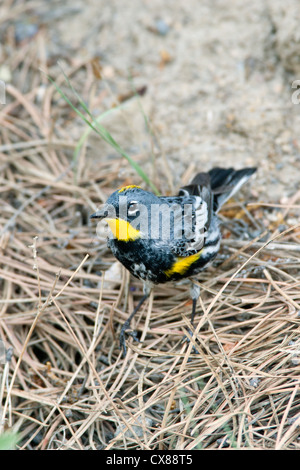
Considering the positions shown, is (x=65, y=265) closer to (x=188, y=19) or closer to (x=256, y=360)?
(x=256, y=360)

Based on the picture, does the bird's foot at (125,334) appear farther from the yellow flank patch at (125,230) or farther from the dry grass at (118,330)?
the yellow flank patch at (125,230)

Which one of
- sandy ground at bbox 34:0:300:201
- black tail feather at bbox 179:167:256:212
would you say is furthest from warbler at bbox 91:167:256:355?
sandy ground at bbox 34:0:300:201

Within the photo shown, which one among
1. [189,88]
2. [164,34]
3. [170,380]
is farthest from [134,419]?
[164,34]

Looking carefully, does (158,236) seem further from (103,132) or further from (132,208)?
(103,132)

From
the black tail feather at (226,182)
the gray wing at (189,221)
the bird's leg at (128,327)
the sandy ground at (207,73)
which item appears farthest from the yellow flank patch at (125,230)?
the sandy ground at (207,73)

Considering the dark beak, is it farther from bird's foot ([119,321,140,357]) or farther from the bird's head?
bird's foot ([119,321,140,357])

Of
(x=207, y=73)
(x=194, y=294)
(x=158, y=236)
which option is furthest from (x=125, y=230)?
(x=207, y=73)
